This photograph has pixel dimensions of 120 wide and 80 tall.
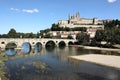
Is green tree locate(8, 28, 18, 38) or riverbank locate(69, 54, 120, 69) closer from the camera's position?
riverbank locate(69, 54, 120, 69)

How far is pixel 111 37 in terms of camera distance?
10012 centimetres

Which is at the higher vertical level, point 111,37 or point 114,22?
point 114,22

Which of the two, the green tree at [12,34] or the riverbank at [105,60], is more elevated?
the green tree at [12,34]

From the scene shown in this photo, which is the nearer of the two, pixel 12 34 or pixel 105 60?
pixel 105 60

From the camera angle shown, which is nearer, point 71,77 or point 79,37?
point 71,77

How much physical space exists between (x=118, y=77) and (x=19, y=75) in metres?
15.4

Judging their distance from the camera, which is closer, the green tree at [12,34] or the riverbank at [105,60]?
the riverbank at [105,60]

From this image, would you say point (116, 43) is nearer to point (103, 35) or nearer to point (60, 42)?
point (103, 35)

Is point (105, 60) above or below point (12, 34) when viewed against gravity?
below

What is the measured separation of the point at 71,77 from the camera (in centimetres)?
3384

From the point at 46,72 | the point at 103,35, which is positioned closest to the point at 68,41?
the point at 103,35

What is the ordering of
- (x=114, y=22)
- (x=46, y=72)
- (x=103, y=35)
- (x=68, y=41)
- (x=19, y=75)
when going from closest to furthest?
(x=19, y=75) → (x=46, y=72) → (x=103, y=35) → (x=68, y=41) → (x=114, y=22)

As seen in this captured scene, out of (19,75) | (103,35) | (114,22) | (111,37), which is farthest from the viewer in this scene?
(114,22)

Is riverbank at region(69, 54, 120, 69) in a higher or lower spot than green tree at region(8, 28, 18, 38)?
lower
